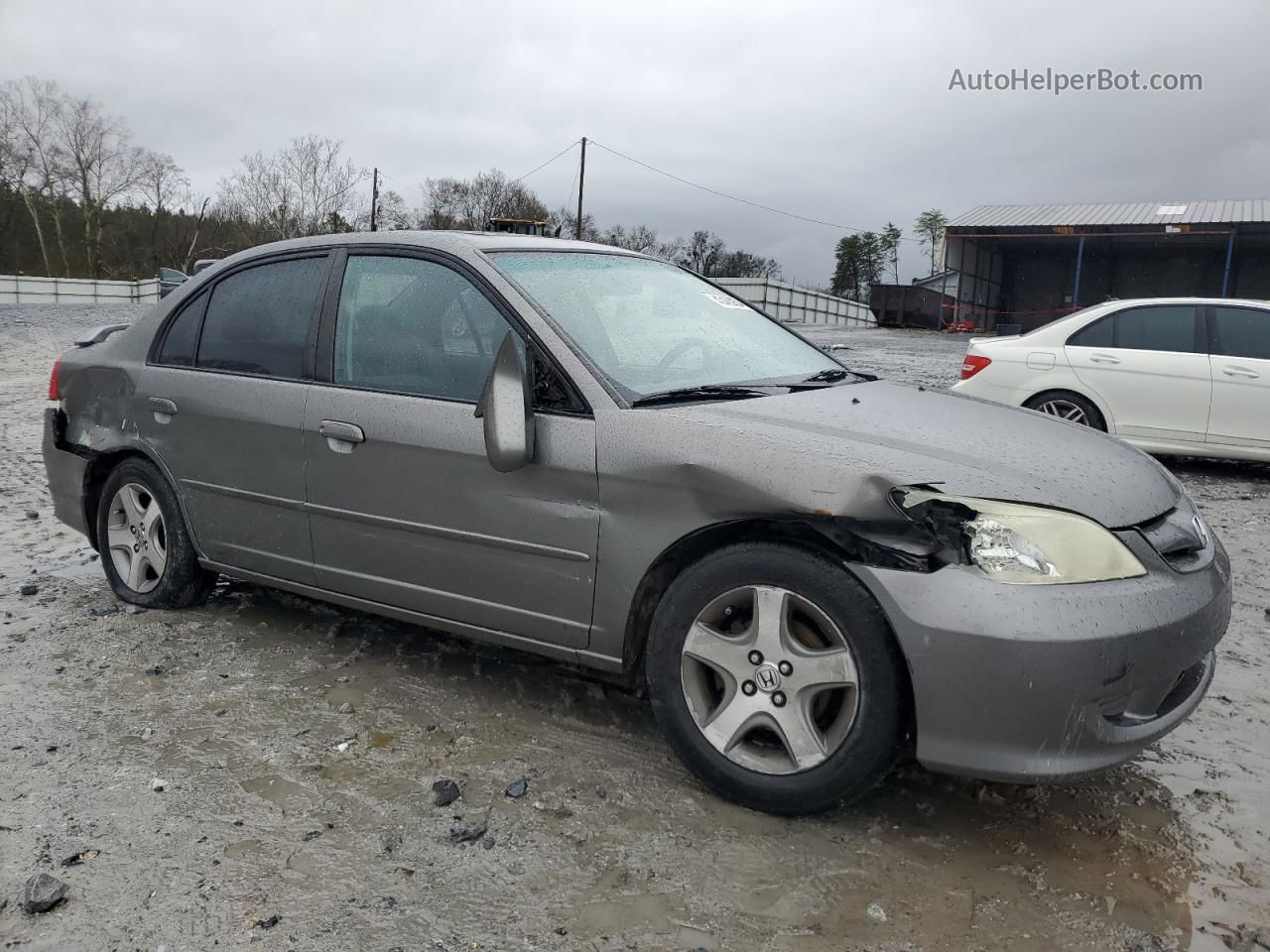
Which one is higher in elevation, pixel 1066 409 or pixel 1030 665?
pixel 1066 409

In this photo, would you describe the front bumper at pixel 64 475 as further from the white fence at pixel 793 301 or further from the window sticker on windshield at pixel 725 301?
the white fence at pixel 793 301

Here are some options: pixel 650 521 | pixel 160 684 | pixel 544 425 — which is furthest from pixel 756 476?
pixel 160 684

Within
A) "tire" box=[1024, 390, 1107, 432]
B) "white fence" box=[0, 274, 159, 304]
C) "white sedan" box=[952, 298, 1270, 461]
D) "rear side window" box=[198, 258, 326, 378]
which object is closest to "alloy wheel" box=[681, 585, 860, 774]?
"rear side window" box=[198, 258, 326, 378]

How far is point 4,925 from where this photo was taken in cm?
235

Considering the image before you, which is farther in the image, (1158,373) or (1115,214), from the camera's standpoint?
(1115,214)

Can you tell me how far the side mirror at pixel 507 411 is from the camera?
10.0 feet

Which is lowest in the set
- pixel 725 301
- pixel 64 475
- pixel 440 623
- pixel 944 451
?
pixel 440 623

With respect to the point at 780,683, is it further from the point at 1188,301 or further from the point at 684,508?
the point at 1188,301

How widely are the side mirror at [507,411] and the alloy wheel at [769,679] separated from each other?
743 millimetres

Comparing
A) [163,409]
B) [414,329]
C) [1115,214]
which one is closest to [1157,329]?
[414,329]

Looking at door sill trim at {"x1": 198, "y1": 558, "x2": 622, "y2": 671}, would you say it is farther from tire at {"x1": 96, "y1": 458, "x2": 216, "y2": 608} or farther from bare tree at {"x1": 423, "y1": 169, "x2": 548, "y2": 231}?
bare tree at {"x1": 423, "y1": 169, "x2": 548, "y2": 231}

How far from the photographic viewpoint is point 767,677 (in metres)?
2.76

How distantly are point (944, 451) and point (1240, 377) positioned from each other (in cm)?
640

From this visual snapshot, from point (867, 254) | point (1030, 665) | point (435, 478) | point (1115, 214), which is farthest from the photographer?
point (867, 254)
